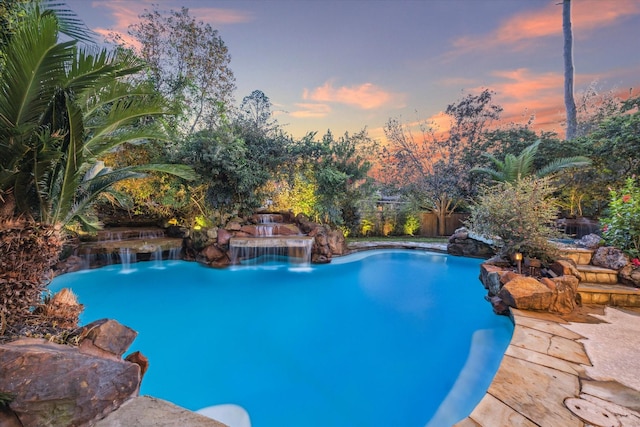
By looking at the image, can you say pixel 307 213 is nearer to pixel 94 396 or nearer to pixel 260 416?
pixel 260 416

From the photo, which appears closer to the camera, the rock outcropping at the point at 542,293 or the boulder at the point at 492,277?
the rock outcropping at the point at 542,293

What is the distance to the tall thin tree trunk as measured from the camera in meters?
15.4

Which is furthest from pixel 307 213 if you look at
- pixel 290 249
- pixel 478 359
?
pixel 478 359

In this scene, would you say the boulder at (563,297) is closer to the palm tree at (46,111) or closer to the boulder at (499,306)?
the boulder at (499,306)

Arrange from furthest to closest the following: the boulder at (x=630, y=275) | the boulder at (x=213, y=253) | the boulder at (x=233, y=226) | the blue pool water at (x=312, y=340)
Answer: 1. the boulder at (x=233, y=226)
2. the boulder at (x=213, y=253)
3. the boulder at (x=630, y=275)
4. the blue pool water at (x=312, y=340)

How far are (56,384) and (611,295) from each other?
720 centimetres

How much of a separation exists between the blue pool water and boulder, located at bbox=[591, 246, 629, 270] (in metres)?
2.22

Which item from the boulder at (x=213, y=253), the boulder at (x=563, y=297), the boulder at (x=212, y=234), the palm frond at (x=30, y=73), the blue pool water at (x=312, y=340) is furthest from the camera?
the boulder at (x=212, y=234)

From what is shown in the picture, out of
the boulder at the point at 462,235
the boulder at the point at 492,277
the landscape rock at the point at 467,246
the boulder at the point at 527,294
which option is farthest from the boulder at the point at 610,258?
the boulder at the point at 462,235

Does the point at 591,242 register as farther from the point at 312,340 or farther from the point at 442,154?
the point at 442,154

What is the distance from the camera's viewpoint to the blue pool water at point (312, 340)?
10.6ft

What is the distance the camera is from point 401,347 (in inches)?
176

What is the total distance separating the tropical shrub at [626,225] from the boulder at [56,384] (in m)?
8.06

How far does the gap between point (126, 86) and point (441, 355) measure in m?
5.92
